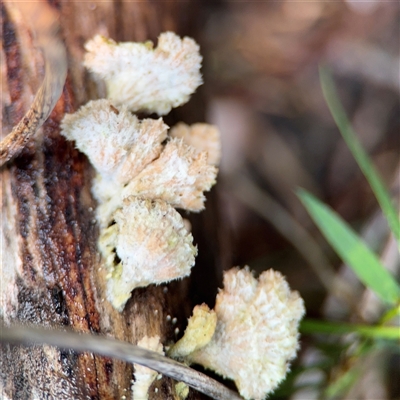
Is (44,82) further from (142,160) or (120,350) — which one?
(120,350)

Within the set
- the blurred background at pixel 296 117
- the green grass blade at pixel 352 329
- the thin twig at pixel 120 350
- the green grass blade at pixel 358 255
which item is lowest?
the thin twig at pixel 120 350

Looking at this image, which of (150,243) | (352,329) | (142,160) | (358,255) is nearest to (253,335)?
(150,243)

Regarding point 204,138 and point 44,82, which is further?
point 204,138

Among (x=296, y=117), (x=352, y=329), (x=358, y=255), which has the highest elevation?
(x=296, y=117)

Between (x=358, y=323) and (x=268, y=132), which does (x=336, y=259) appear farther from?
(x=268, y=132)

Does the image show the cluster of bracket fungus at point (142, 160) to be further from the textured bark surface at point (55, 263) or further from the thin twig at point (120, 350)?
the thin twig at point (120, 350)

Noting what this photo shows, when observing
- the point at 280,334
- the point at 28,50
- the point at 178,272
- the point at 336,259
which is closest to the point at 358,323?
the point at 336,259

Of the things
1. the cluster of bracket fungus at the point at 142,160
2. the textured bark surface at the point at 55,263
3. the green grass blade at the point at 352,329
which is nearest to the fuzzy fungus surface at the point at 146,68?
the cluster of bracket fungus at the point at 142,160
